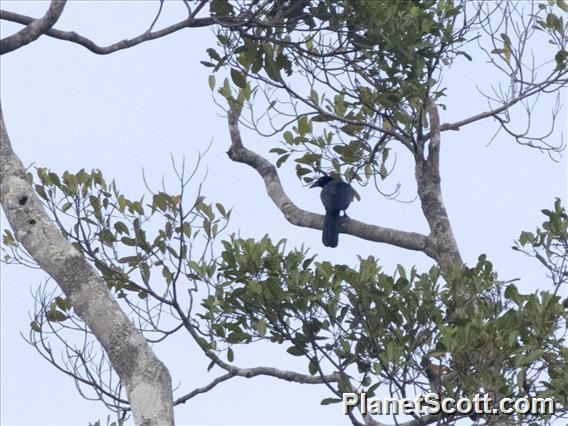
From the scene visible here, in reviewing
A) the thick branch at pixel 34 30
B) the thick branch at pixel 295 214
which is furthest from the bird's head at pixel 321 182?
the thick branch at pixel 34 30

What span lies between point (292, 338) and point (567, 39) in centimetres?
361

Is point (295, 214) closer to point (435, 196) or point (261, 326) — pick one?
point (435, 196)

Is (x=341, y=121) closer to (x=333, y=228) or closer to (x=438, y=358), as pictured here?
(x=333, y=228)

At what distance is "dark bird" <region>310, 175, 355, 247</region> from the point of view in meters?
9.33

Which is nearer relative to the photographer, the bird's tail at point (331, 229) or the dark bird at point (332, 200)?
the bird's tail at point (331, 229)

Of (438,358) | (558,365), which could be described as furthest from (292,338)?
(558,365)

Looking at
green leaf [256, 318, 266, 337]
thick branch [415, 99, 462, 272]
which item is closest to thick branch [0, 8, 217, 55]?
→ green leaf [256, 318, 266, 337]

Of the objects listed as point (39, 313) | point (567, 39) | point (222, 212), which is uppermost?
point (567, 39)

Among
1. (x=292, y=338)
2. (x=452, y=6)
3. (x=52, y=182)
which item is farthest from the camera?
(x=452, y=6)

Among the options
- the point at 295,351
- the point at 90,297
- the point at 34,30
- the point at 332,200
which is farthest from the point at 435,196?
the point at 90,297

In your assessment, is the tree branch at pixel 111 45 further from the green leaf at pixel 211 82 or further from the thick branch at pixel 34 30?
the green leaf at pixel 211 82

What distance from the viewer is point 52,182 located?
24.3ft

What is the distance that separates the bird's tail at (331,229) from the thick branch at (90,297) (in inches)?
156

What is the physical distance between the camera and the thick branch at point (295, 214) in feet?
26.9
